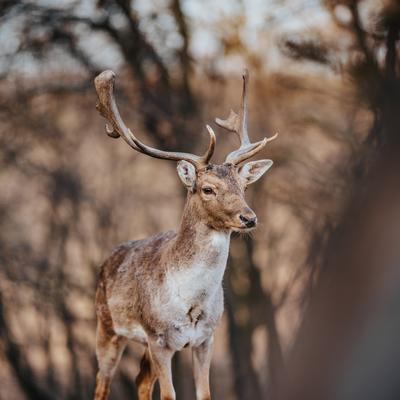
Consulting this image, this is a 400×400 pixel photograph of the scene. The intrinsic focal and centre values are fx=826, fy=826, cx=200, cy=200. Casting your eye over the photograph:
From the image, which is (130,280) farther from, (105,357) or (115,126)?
(115,126)

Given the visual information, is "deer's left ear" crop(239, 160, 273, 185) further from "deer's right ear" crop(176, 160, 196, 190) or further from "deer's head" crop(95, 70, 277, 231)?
"deer's right ear" crop(176, 160, 196, 190)

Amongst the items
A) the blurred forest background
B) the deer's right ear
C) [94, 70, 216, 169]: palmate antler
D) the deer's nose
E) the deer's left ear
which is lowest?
the blurred forest background

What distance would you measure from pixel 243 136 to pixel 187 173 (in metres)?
0.77

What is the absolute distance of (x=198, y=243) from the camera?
5.80m

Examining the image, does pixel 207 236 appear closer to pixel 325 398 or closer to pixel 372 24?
pixel 325 398

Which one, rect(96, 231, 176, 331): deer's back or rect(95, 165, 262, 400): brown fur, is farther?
rect(96, 231, 176, 331): deer's back

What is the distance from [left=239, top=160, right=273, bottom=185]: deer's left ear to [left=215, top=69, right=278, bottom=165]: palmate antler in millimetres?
68

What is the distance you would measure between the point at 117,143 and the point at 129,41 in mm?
4257

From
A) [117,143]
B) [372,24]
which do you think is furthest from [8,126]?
[372,24]

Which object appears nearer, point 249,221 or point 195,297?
point 249,221

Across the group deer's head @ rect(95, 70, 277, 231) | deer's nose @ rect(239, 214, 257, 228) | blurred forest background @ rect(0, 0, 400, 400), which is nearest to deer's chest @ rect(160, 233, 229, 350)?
deer's head @ rect(95, 70, 277, 231)

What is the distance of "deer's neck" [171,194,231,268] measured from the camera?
573cm

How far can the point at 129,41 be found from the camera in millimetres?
15250

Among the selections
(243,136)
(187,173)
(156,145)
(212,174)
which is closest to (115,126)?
→ (187,173)
